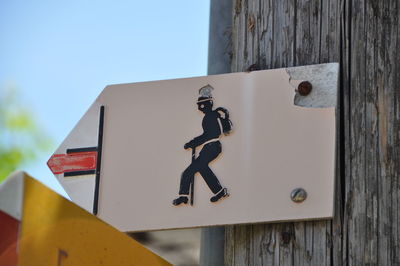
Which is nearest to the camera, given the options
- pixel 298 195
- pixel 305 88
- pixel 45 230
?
pixel 45 230

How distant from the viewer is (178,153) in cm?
293

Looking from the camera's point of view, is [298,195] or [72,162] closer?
[298,195]

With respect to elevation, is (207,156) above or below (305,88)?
below

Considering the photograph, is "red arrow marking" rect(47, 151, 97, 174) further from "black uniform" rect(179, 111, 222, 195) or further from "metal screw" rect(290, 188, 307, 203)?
"metal screw" rect(290, 188, 307, 203)

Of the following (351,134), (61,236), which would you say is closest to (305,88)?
(351,134)

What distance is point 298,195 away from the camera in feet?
8.75

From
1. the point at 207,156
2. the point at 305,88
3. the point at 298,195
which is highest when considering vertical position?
the point at 305,88

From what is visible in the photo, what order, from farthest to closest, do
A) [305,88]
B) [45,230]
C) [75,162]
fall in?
[75,162], [305,88], [45,230]

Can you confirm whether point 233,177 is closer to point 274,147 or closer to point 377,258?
point 274,147

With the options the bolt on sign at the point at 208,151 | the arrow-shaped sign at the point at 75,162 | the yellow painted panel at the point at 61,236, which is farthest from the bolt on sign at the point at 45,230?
the arrow-shaped sign at the point at 75,162

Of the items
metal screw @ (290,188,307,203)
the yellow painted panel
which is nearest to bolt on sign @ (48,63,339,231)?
metal screw @ (290,188,307,203)

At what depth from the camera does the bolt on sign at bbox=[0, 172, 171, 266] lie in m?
2.02

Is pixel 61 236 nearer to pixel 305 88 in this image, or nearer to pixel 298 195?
pixel 298 195

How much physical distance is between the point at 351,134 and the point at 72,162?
95 cm
